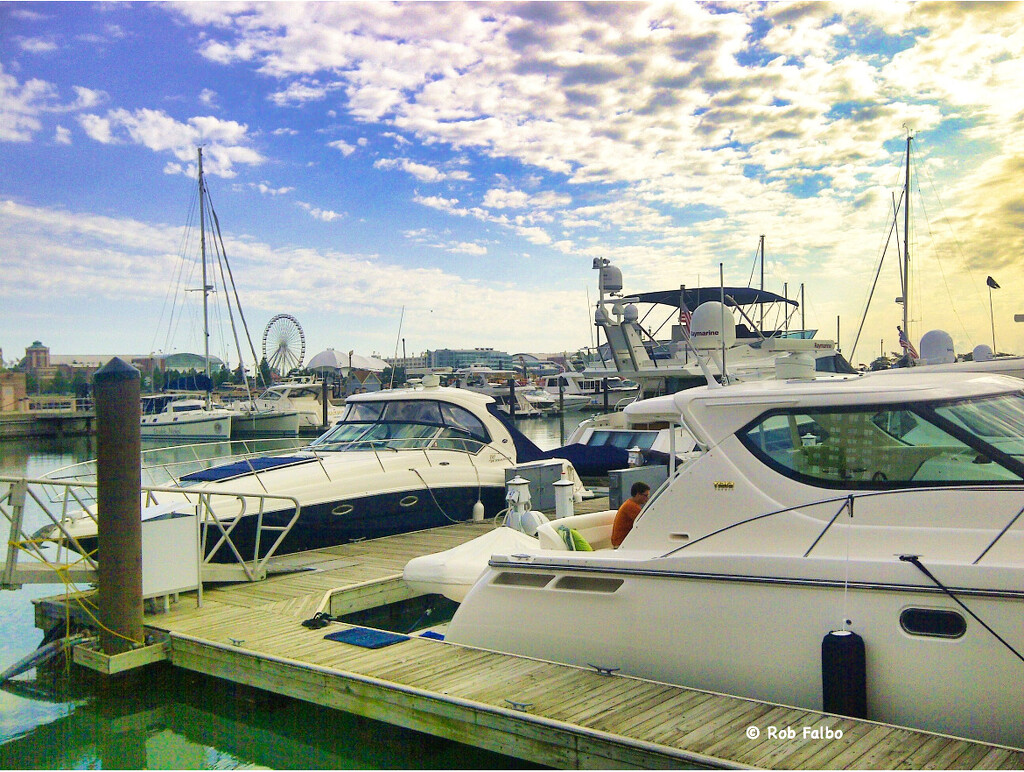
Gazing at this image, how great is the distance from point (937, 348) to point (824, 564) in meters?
13.2

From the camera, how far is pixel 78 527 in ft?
30.5

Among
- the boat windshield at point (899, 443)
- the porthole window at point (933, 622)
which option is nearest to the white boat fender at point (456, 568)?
the boat windshield at point (899, 443)

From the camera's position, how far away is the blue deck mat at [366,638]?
7.30 metres

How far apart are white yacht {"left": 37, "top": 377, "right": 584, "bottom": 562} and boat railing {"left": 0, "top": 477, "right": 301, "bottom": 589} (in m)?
0.04

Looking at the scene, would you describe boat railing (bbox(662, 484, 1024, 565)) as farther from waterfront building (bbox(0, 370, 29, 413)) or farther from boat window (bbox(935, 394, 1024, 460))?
waterfront building (bbox(0, 370, 29, 413))

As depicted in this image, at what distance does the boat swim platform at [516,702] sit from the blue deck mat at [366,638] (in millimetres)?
97

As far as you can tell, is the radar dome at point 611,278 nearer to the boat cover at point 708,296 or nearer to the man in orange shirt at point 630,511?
the boat cover at point 708,296

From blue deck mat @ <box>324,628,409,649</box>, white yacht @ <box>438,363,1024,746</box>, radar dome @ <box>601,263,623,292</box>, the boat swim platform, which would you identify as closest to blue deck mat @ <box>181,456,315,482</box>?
the boat swim platform

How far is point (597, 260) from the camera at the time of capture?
874 inches

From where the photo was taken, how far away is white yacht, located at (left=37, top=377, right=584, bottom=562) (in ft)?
34.0

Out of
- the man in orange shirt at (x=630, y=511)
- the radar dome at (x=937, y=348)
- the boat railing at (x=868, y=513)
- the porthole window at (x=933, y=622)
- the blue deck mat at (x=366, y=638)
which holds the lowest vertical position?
the blue deck mat at (x=366, y=638)

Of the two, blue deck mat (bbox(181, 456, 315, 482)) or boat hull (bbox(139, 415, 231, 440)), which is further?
boat hull (bbox(139, 415, 231, 440))

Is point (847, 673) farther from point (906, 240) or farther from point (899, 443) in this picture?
point (906, 240)

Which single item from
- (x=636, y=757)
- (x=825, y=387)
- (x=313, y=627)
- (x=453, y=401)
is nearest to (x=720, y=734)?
(x=636, y=757)
